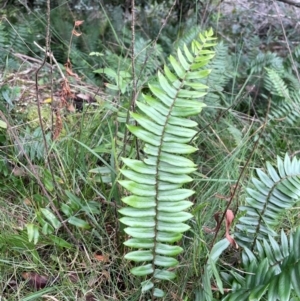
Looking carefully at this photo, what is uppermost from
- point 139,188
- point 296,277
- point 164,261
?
point 139,188

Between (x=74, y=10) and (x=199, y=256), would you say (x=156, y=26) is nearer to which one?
(x=74, y=10)

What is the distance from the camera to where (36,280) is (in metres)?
1.42

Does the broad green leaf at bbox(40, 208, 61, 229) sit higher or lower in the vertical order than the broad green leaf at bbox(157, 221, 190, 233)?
lower

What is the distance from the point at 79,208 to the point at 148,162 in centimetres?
41

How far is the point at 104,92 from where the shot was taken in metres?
2.42

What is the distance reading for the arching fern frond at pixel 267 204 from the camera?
4.77ft

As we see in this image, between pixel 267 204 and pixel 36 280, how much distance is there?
0.80m

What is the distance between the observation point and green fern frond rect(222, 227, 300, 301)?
1.19m

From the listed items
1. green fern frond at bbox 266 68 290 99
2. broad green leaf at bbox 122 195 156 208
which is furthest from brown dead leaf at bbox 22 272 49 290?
green fern frond at bbox 266 68 290 99

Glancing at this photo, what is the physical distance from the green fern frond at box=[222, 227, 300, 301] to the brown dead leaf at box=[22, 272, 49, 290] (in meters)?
0.58

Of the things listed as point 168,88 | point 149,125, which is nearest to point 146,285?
point 149,125

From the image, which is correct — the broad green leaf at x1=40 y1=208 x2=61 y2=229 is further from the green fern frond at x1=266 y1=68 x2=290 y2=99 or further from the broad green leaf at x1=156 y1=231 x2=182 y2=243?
the green fern frond at x1=266 y1=68 x2=290 y2=99

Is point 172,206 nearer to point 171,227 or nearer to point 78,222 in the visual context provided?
point 171,227

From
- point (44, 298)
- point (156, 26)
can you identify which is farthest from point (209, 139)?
point (156, 26)
